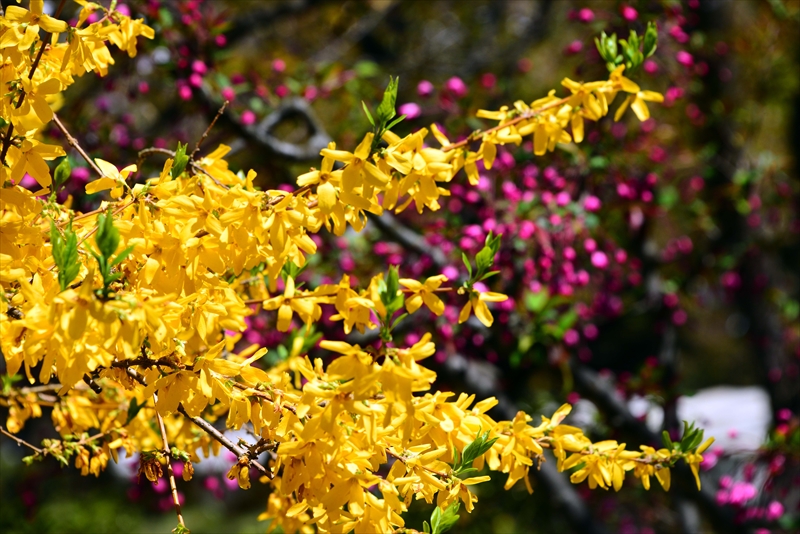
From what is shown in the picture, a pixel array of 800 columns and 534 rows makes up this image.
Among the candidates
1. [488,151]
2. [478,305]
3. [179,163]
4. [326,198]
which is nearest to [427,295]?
[478,305]

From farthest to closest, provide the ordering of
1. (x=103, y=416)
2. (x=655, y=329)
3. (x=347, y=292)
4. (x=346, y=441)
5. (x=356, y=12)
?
(x=356, y=12) < (x=655, y=329) < (x=103, y=416) < (x=347, y=292) < (x=346, y=441)

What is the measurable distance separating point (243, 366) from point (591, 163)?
1686 millimetres

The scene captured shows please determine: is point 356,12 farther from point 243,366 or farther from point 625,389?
point 243,366

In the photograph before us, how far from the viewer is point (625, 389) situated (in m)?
2.89

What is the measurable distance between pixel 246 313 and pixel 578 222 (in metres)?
1.56

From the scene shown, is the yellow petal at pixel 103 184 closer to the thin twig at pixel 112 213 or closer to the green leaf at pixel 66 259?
the thin twig at pixel 112 213

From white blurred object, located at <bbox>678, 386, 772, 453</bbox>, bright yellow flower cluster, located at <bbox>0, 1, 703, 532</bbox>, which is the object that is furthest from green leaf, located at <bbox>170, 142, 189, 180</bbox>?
white blurred object, located at <bbox>678, 386, 772, 453</bbox>

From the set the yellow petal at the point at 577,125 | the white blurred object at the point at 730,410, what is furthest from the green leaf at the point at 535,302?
the white blurred object at the point at 730,410

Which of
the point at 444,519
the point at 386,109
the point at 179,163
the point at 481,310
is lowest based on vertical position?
the point at 444,519

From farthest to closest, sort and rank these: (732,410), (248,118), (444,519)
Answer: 1. (732,410)
2. (248,118)
3. (444,519)

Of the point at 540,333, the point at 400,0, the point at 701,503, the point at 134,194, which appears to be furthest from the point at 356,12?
the point at 134,194

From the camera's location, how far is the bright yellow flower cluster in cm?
99

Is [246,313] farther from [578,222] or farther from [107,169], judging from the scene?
[578,222]

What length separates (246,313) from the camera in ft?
3.92
